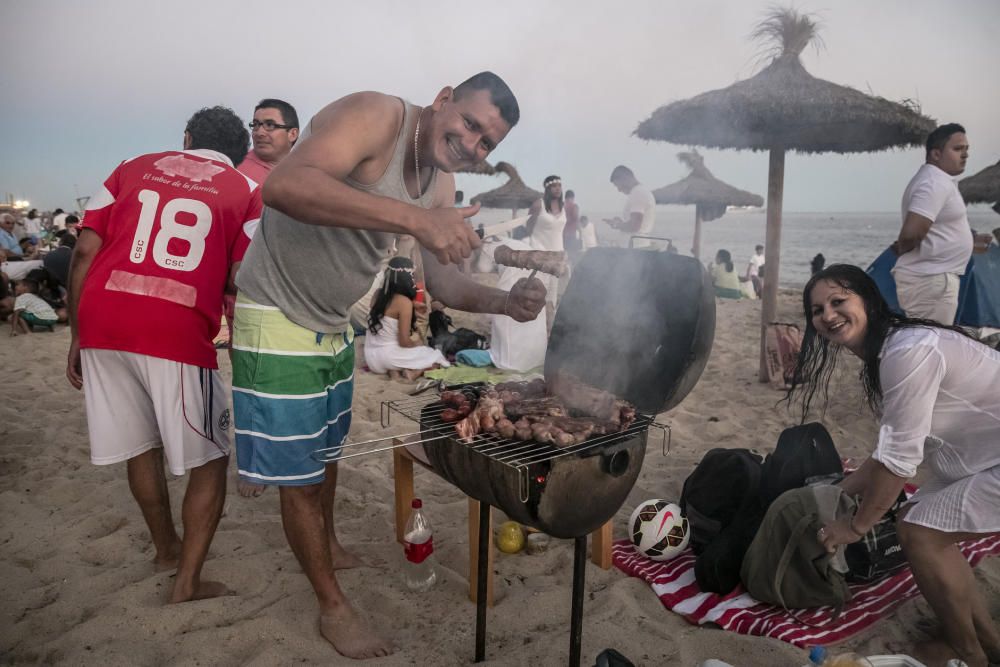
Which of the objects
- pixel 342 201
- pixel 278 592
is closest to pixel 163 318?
pixel 342 201

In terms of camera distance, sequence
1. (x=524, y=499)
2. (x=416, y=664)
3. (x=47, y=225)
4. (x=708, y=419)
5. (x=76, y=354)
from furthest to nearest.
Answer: (x=47, y=225)
(x=708, y=419)
(x=76, y=354)
(x=416, y=664)
(x=524, y=499)

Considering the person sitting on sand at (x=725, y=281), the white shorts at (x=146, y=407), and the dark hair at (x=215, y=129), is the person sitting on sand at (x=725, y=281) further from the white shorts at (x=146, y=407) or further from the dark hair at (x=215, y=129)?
the white shorts at (x=146, y=407)

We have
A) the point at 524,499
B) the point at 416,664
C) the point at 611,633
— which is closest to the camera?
the point at 524,499

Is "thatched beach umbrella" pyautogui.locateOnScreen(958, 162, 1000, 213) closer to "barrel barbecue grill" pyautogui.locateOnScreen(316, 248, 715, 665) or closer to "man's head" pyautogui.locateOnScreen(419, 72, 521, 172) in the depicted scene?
"barrel barbecue grill" pyautogui.locateOnScreen(316, 248, 715, 665)

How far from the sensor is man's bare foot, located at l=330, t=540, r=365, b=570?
3.27 meters

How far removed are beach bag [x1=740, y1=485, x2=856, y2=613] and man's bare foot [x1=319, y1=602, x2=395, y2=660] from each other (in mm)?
1833

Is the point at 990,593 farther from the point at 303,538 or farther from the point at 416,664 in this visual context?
the point at 303,538

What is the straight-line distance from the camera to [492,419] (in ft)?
7.79

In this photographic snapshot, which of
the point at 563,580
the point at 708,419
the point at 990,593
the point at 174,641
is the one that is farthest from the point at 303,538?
the point at 708,419

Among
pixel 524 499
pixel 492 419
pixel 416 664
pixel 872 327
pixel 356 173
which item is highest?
pixel 356 173

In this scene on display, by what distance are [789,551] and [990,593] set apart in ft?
3.79

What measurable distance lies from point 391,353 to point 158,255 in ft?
14.1

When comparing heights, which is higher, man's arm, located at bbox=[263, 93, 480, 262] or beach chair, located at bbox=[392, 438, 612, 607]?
man's arm, located at bbox=[263, 93, 480, 262]

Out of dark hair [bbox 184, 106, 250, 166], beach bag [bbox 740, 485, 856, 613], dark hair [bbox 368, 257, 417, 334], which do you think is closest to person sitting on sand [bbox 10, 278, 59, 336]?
dark hair [bbox 368, 257, 417, 334]
